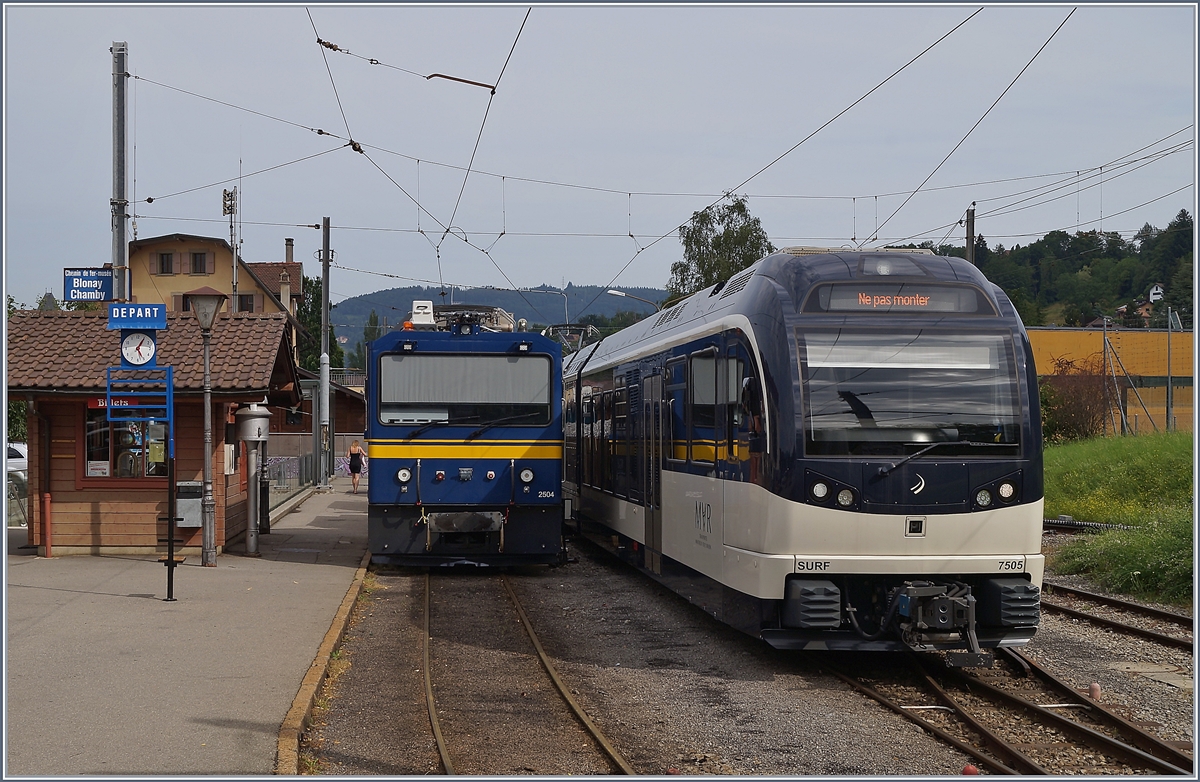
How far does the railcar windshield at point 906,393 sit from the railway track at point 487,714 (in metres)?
2.68

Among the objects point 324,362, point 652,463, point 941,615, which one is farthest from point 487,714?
point 324,362

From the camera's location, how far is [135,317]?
13.7 metres

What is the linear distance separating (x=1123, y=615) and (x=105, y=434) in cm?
1306

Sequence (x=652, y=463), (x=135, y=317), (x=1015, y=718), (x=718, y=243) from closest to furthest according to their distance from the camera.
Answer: (x=1015, y=718), (x=652, y=463), (x=135, y=317), (x=718, y=243)

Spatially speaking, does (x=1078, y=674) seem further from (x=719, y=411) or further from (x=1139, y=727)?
(x=719, y=411)

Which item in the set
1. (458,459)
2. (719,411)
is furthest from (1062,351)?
(719,411)

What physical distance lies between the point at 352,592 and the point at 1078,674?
776 cm

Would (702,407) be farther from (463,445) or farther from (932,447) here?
(463,445)

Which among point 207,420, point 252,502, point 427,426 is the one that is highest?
point 207,420

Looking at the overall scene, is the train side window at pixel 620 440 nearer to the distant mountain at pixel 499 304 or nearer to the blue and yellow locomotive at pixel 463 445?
the blue and yellow locomotive at pixel 463 445

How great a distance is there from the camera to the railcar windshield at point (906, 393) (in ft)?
28.5

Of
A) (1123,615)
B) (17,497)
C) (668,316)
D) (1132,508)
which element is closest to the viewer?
(1123,615)

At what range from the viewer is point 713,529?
1022cm

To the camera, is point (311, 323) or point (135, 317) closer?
point (135, 317)
